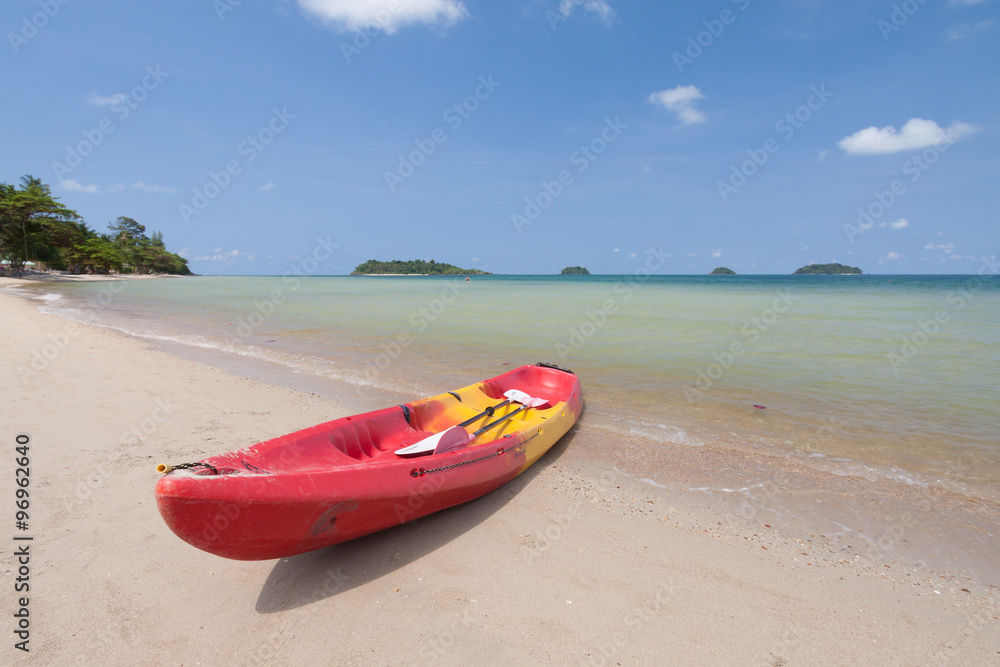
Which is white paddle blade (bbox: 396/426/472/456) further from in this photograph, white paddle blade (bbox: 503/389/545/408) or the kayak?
white paddle blade (bbox: 503/389/545/408)

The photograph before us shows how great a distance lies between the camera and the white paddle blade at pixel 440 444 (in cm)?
418

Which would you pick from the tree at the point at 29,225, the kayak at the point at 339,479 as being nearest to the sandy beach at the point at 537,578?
the kayak at the point at 339,479

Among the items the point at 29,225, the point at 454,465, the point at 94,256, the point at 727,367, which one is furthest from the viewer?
the point at 94,256

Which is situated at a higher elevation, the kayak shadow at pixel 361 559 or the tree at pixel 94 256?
the tree at pixel 94 256

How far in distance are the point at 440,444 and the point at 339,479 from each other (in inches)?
50.5

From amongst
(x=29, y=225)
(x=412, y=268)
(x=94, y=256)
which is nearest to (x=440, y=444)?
(x=29, y=225)

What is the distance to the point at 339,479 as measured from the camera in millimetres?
3084

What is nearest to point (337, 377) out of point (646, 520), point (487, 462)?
point (487, 462)

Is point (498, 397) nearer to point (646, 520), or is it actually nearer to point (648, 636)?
A: point (646, 520)

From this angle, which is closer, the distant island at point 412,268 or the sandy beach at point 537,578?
the sandy beach at point 537,578

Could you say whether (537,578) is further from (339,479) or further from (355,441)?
(355,441)

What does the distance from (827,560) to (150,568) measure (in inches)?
199

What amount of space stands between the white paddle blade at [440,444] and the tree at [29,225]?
5246 centimetres

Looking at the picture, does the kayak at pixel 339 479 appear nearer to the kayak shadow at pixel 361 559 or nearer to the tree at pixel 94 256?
the kayak shadow at pixel 361 559
